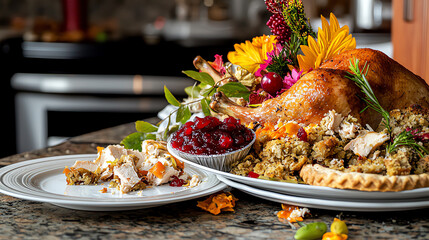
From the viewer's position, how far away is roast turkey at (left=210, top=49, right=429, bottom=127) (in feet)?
4.09

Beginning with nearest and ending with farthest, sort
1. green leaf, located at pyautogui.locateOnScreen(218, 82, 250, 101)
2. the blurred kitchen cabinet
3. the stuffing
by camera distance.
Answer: the stuffing → green leaf, located at pyautogui.locateOnScreen(218, 82, 250, 101) → the blurred kitchen cabinet

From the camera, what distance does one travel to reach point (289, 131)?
1.21 meters

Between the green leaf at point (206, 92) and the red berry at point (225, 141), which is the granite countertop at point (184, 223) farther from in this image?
the green leaf at point (206, 92)

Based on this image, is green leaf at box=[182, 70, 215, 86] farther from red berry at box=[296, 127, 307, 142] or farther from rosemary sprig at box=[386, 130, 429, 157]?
rosemary sprig at box=[386, 130, 429, 157]

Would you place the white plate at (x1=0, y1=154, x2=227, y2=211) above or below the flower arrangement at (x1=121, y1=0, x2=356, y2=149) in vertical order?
below

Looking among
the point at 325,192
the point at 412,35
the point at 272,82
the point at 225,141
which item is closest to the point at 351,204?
the point at 325,192

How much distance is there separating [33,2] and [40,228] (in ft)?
16.6

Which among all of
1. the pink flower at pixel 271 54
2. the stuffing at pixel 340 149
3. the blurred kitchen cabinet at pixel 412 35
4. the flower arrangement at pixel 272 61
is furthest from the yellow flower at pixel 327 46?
the blurred kitchen cabinet at pixel 412 35

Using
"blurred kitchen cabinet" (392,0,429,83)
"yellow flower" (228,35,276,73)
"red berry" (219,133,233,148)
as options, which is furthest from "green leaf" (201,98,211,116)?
"blurred kitchen cabinet" (392,0,429,83)

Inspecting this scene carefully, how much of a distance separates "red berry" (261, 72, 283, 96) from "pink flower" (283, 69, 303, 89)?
0.05 ft

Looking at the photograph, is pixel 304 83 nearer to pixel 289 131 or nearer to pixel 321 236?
pixel 289 131

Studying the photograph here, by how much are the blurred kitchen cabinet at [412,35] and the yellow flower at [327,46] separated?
1.53 m

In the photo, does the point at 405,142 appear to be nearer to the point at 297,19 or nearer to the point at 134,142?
the point at 297,19

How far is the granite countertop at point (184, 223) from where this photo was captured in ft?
3.15
